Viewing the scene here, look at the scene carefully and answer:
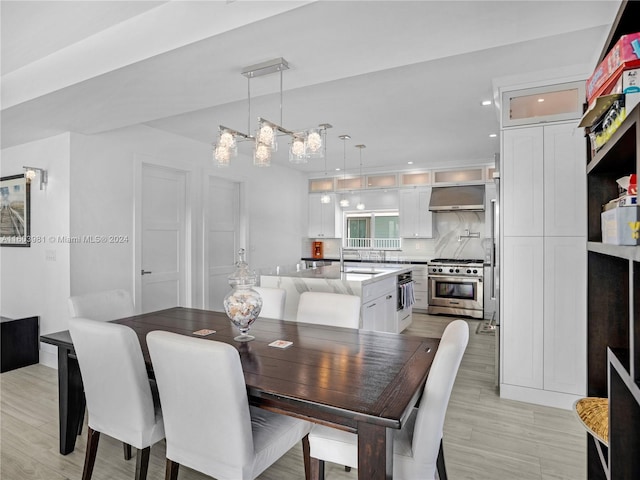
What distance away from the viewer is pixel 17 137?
3729mm

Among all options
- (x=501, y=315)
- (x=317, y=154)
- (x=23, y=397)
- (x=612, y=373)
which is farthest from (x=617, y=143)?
(x=23, y=397)

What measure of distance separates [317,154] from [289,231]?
4147 millimetres

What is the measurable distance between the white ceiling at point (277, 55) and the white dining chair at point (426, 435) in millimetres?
1500

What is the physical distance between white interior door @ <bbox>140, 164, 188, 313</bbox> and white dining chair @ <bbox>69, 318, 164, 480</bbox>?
250 centimetres

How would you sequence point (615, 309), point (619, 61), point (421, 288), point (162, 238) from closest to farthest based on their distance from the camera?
point (619, 61) < point (615, 309) < point (162, 238) < point (421, 288)

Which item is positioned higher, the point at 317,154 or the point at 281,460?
the point at 317,154

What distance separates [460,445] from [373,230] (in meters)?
5.03

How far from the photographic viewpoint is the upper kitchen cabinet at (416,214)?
21.0 ft

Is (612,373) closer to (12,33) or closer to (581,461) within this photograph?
(581,461)

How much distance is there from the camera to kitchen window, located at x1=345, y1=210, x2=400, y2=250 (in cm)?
695

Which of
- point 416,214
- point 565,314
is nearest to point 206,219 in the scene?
point 416,214

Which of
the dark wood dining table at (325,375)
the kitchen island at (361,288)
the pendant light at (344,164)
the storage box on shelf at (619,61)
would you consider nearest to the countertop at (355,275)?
the kitchen island at (361,288)

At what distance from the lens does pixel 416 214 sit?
255 inches

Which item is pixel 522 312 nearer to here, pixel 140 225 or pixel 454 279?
pixel 454 279
